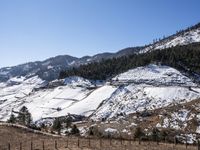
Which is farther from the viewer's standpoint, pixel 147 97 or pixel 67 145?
pixel 147 97

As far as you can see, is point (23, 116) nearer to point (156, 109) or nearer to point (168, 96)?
point (156, 109)

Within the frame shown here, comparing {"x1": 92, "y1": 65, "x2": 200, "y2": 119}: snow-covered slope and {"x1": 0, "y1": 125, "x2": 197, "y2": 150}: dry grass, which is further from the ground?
{"x1": 0, "y1": 125, "x2": 197, "y2": 150}: dry grass

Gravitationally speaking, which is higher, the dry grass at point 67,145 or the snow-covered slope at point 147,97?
the dry grass at point 67,145

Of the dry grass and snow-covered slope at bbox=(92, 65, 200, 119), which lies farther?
snow-covered slope at bbox=(92, 65, 200, 119)

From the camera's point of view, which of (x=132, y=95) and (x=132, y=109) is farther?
(x=132, y=95)

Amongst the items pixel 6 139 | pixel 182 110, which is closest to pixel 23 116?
pixel 182 110

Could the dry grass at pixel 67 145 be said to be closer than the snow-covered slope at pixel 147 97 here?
Yes

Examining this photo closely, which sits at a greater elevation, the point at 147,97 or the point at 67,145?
the point at 67,145

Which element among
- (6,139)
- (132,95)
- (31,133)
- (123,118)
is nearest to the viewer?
(6,139)

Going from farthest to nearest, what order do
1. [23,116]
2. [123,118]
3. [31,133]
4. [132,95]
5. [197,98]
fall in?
[132,95] → [197,98] → [123,118] → [23,116] → [31,133]

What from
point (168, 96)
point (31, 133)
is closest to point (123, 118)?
point (168, 96)

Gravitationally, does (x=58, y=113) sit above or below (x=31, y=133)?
below

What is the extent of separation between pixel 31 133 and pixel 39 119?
111 m

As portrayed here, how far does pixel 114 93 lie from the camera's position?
196m
